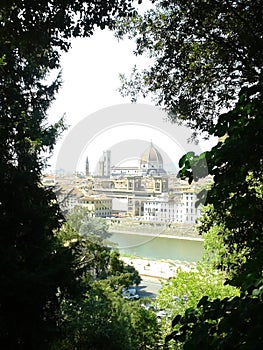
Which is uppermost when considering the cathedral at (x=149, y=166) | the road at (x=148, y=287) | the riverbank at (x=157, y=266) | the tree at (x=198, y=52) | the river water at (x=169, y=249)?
the tree at (x=198, y=52)

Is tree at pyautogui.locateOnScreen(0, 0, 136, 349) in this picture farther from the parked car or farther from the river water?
the parked car

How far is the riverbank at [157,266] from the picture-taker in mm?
6520

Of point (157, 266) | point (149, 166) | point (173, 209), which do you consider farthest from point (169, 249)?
point (149, 166)

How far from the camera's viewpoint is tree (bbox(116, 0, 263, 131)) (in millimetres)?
2217

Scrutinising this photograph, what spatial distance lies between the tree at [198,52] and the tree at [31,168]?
0.49 metres

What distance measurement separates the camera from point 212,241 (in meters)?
5.11

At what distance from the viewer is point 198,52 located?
245 cm

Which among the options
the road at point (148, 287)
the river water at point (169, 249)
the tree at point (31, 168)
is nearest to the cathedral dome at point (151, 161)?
the tree at point (31, 168)

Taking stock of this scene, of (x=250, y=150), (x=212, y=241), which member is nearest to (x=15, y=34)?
(x=250, y=150)

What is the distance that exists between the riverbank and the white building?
2273mm

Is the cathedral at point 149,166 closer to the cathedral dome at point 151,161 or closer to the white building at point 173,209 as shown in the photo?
the cathedral dome at point 151,161

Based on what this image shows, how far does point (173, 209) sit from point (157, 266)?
3.12 meters

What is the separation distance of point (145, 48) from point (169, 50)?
0.21 metres

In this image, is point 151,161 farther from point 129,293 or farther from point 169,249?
point 129,293
